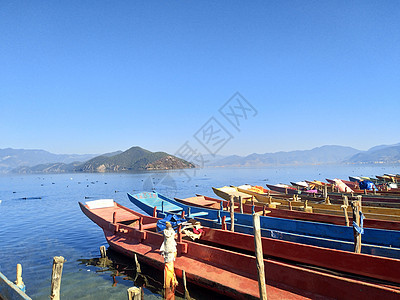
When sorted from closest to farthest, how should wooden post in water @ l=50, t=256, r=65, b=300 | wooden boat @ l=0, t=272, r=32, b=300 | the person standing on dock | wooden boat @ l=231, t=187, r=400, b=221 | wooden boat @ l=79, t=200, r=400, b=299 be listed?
wooden post in water @ l=50, t=256, r=65, b=300, wooden boat @ l=0, t=272, r=32, b=300, wooden boat @ l=79, t=200, r=400, b=299, the person standing on dock, wooden boat @ l=231, t=187, r=400, b=221

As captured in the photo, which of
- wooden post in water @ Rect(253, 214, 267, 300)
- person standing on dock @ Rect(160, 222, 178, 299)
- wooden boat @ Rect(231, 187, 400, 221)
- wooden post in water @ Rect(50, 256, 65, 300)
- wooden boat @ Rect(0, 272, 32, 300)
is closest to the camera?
wooden post in water @ Rect(50, 256, 65, 300)

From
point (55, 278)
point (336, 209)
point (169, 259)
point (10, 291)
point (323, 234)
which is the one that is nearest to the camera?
point (55, 278)

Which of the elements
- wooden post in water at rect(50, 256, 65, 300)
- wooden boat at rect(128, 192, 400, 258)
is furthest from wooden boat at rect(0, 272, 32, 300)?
wooden boat at rect(128, 192, 400, 258)

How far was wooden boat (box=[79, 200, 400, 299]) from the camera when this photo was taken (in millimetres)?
7195

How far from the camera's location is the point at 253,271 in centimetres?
895

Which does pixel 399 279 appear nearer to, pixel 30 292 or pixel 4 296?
pixel 4 296

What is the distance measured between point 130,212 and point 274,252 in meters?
12.4

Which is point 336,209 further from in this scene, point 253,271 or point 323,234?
point 253,271

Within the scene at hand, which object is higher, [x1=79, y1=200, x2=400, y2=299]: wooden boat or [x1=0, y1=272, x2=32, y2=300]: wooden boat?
[x1=0, y1=272, x2=32, y2=300]: wooden boat

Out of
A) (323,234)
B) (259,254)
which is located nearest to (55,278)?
(259,254)

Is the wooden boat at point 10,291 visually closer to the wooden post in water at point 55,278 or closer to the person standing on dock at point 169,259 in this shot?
the wooden post in water at point 55,278

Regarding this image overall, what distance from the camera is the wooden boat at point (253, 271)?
720 centimetres

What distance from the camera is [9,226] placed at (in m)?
25.3

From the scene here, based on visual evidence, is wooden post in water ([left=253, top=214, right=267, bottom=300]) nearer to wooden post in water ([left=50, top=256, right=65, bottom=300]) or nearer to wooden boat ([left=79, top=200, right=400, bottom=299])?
wooden boat ([left=79, top=200, right=400, bottom=299])
